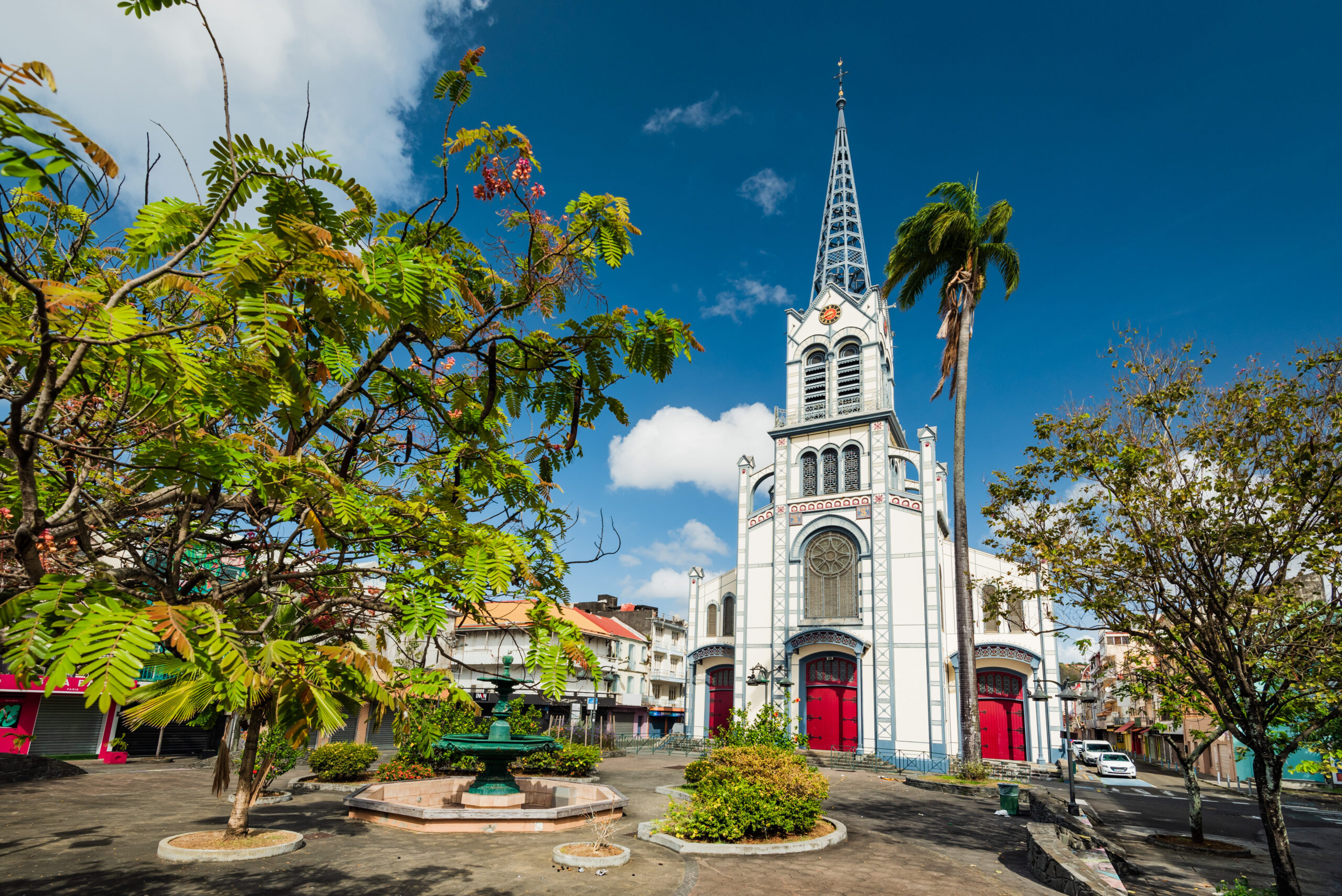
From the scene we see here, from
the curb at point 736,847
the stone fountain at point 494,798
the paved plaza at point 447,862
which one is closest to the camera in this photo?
the paved plaza at point 447,862

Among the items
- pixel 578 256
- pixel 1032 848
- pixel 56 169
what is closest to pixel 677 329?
pixel 578 256

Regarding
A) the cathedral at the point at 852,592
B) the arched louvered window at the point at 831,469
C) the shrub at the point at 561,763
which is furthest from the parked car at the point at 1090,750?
the shrub at the point at 561,763

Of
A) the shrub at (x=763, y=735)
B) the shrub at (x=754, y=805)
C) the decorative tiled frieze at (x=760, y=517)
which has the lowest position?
the shrub at (x=754, y=805)

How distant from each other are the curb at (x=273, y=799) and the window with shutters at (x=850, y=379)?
28290mm

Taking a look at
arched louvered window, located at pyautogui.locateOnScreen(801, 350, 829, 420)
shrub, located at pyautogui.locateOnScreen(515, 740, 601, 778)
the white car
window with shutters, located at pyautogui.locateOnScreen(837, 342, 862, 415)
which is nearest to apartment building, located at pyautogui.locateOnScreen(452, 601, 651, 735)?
shrub, located at pyautogui.locateOnScreen(515, 740, 601, 778)

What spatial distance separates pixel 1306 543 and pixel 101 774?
26.6 meters

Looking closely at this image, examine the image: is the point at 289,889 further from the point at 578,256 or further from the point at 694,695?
the point at 694,695

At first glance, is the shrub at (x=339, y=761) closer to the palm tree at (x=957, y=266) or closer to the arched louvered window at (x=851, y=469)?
the palm tree at (x=957, y=266)

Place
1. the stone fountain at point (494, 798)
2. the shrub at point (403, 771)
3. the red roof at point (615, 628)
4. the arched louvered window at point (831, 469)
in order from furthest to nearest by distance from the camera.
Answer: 1. the red roof at point (615, 628)
2. the arched louvered window at point (831, 469)
3. the shrub at point (403, 771)
4. the stone fountain at point (494, 798)

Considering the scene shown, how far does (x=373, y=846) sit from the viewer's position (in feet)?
33.8

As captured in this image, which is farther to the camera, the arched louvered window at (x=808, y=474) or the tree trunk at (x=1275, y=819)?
the arched louvered window at (x=808, y=474)

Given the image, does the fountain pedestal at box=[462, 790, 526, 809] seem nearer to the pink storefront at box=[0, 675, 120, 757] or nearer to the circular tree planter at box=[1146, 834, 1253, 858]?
the circular tree planter at box=[1146, 834, 1253, 858]

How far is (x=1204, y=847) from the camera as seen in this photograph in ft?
44.3

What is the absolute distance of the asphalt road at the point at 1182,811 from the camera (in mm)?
17219
